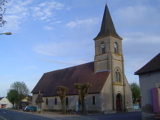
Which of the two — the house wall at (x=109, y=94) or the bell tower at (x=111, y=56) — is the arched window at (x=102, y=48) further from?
the house wall at (x=109, y=94)

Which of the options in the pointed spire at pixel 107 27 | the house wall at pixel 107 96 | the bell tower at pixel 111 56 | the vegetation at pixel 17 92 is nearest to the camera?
the house wall at pixel 107 96

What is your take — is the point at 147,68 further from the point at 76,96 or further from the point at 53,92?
the point at 53,92

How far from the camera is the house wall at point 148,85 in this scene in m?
26.4

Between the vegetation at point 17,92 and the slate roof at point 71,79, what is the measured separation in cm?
3559

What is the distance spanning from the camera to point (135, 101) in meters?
80.1

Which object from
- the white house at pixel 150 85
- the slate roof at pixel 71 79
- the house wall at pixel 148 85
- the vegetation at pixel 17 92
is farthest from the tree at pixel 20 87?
the white house at pixel 150 85

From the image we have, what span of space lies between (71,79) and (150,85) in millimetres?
29578

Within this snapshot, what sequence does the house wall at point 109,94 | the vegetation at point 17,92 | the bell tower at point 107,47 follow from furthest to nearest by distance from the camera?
the vegetation at point 17,92
the bell tower at point 107,47
the house wall at point 109,94

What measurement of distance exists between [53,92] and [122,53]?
16.6 meters

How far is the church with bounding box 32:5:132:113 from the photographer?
155 feet

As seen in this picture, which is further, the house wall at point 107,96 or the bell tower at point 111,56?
the bell tower at point 111,56

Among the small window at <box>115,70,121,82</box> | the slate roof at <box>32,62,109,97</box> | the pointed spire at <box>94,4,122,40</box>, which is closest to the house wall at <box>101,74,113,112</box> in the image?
the slate roof at <box>32,62,109,97</box>

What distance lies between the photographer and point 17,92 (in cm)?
10362

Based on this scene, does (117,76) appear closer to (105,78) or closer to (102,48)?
(105,78)
